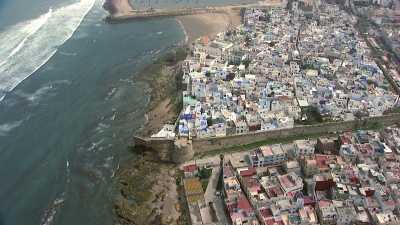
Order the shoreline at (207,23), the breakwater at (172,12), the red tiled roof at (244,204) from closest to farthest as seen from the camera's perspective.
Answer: the red tiled roof at (244,204) → the shoreline at (207,23) → the breakwater at (172,12)

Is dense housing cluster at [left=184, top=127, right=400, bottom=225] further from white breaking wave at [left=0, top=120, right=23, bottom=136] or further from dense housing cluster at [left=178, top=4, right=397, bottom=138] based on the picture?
white breaking wave at [left=0, top=120, right=23, bottom=136]

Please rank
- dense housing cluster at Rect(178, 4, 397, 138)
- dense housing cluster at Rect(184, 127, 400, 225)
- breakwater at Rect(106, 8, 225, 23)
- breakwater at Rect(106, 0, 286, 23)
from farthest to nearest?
1. breakwater at Rect(106, 0, 286, 23)
2. breakwater at Rect(106, 8, 225, 23)
3. dense housing cluster at Rect(178, 4, 397, 138)
4. dense housing cluster at Rect(184, 127, 400, 225)

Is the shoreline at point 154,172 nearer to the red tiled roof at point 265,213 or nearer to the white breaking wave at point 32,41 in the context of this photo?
the red tiled roof at point 265,213

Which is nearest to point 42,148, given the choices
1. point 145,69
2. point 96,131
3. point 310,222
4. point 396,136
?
point 96,131

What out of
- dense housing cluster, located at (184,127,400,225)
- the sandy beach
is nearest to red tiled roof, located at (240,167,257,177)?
dense housing cluster, located at (184,127,400,225)

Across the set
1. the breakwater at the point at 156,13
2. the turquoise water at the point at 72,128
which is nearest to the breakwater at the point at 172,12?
the breakwater at the point at 156,13

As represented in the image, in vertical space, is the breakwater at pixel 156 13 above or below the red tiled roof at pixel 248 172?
above

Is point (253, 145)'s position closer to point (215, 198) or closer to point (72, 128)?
point (215, 198)
